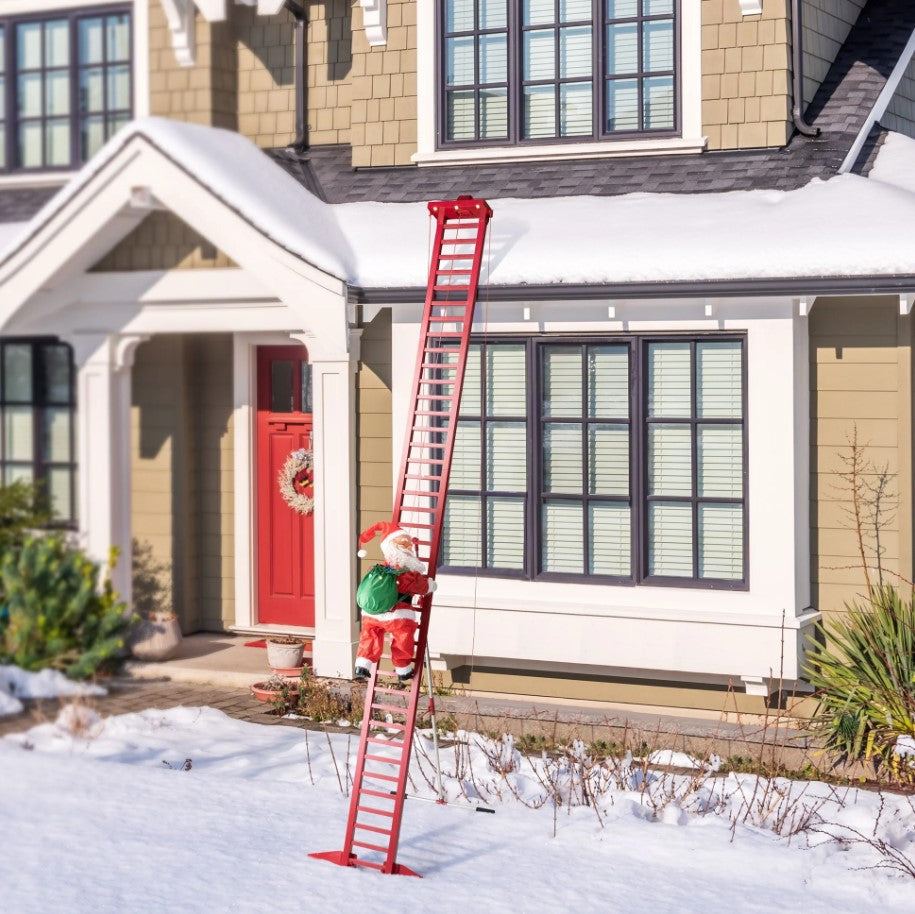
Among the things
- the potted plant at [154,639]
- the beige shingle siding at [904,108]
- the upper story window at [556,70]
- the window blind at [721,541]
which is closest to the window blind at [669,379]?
the window blind at [721,541]

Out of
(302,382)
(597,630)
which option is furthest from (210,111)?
(597,630)

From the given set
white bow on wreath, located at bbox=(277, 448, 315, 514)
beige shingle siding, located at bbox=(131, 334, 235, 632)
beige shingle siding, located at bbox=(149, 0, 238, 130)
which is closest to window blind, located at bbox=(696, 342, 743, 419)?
white bow on wreath, located at bbox=(277, 448, 315, 514)

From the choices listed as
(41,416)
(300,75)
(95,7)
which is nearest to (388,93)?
(300,75)

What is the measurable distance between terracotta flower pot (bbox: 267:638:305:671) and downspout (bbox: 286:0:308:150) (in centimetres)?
433

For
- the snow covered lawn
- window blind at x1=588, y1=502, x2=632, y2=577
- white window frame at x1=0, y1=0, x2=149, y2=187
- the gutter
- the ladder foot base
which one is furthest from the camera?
white window frame at x1=0, y1=0, x2=149, y2=187

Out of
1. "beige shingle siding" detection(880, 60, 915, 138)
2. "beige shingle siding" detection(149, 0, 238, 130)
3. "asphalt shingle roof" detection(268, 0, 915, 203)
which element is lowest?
"asphalt shingle roof" detection(268, 0, 915, 203)

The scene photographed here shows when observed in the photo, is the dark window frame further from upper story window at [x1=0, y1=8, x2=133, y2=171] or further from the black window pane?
upper story window at [x1=0, y1=8, x2=133, y2=171]

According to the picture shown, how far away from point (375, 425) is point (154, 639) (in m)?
2.61

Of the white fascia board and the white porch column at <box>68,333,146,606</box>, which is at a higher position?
the white fascia board

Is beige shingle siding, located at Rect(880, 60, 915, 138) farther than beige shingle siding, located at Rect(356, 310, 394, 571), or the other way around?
beige shingle siding, located at Rect(880, 60, 915, 138)

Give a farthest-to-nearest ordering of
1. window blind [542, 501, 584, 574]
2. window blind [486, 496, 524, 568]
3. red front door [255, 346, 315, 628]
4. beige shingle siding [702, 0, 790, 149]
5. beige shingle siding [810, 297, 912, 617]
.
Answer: red front door [255, 346, 315, 628] < beige shingle siding [702, 0, 790, 149] < window blind [486, 496, 524, 568] < window blind [542, 501, 584, 574] < beige shingle siding [810, 297, 912, 617]

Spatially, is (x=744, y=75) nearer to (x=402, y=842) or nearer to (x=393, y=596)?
(x=393, y=596)

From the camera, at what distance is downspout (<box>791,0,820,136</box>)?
34.4 feet

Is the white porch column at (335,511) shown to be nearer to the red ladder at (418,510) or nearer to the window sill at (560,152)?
the red ladder at (418,510)
